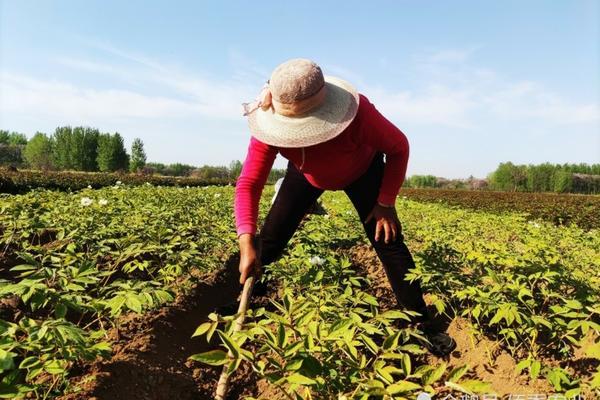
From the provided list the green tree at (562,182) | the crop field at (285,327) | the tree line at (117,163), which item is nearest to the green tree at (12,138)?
the tree line at (117,163)

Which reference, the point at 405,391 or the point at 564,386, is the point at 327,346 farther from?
the point at 564,386

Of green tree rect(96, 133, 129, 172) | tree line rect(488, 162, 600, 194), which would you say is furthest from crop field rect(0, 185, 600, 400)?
green tree rect(96, 133, 129, 172)

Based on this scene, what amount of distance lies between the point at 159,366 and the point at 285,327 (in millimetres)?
841

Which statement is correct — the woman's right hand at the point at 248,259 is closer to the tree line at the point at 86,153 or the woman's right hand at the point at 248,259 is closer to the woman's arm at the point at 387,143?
the woman's arm at the point at 387,143

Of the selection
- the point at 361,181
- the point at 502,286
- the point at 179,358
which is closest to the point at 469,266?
the point at 502,286

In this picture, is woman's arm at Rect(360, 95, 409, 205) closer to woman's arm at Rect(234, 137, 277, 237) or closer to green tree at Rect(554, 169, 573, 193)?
woman's arm at Rect(234, 137, 277, 237)

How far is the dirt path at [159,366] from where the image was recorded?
5.85 ft

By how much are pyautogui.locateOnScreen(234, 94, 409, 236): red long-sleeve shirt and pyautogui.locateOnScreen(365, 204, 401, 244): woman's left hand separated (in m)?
0.05

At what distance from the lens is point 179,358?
232 centimetres

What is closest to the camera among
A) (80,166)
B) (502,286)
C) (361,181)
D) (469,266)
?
(502,286)

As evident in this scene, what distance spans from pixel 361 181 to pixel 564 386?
4.29ft

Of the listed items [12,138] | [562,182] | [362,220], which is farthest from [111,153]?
[362,220]

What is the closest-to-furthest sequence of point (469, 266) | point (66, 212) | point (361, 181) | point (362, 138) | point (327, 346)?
point (327, 346) < point (362, 138) < point (361, 181) < point (469, 266) < point (66, 212)

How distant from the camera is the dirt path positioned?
1782 millimetres
